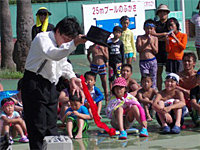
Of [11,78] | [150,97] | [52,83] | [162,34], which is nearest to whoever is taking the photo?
[52,83]

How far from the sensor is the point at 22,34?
45.2ft

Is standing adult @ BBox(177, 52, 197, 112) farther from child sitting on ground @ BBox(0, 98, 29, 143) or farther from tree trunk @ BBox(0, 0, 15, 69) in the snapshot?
tree trunk @ BBox(0, 0, 15, 69)

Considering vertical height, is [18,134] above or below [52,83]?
below

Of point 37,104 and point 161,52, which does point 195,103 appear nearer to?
point 161,52

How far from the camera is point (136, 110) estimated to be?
7.18 meters

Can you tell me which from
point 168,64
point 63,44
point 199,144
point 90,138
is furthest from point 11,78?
point 63,44

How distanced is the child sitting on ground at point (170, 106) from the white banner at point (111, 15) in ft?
26.8

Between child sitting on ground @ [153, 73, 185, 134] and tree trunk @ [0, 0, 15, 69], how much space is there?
321 inches

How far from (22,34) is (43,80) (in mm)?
8999

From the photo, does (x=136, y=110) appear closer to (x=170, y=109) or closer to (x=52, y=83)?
A: (x=170, y=109)

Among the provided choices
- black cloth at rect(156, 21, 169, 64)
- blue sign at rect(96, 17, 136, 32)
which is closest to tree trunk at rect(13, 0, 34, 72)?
blue sign at rect(96, 17, 136, 32)

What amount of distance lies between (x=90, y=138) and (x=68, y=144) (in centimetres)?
329

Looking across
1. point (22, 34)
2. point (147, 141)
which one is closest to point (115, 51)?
point (147, 141)

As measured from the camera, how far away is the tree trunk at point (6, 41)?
14.9 meters
